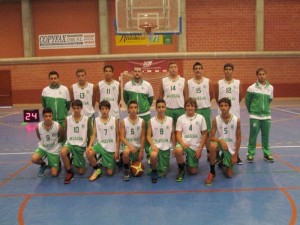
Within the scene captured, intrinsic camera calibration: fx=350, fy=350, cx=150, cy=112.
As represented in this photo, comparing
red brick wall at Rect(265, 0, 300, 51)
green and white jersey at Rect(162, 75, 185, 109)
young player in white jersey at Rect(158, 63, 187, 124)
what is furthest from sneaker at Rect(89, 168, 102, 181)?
red brick wall at Rect(265, 0, 300, 51)

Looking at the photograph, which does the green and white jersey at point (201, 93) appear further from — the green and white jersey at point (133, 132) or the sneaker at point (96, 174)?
the sneaker at point (96, 174)

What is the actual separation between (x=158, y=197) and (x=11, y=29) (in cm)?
1552

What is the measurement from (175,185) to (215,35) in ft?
43.2

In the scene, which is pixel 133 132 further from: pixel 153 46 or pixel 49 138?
pixel 153 46

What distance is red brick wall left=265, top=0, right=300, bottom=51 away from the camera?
17141 millimetres

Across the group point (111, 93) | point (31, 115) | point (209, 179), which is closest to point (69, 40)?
point (31, 115)

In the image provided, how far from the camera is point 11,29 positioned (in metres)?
17.5

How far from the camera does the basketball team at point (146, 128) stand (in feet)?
18.6

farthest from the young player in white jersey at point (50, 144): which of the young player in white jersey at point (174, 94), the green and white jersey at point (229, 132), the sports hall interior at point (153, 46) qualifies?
the sports hall interior at point (153, 46)

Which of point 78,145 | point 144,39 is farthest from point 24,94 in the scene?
Result: point 78,145

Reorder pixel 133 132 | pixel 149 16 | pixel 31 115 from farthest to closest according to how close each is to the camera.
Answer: pixel 31 115
pixel 149 16
pixel 133 132

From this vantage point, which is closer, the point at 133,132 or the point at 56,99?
the point at 133,132

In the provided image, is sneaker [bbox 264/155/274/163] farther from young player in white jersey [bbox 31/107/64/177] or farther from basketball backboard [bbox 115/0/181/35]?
basketball backboard [bbox 115/0/181/35]

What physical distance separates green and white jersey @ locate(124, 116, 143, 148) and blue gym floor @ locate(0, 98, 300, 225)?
0.61 m
